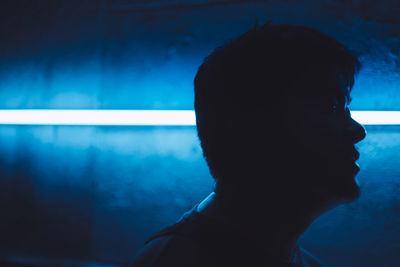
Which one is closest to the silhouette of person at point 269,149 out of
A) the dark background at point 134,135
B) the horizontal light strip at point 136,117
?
the horizontal light strip at point 136,117

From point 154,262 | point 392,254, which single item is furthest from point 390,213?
point 154,262

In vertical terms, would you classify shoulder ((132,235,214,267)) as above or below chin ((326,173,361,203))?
below

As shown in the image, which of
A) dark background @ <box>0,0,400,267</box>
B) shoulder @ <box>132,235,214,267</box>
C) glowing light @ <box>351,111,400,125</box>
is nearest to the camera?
shoulder @ <box>132,235,214,267</box>

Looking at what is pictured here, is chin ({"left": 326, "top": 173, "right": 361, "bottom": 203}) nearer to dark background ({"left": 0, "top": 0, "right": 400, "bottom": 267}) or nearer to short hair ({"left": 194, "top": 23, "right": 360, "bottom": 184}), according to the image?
short hair ({"left": 194, "top": 23, "right": 360, "bottom": 184})

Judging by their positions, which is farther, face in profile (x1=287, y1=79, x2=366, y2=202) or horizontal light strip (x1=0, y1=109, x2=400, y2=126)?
horizontal light strip (x1=0, y1=109, x2=400, y2=126)

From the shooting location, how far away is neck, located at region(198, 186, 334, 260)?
54cm

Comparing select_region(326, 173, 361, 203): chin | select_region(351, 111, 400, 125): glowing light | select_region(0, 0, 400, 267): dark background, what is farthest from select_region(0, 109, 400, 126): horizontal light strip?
select_region(326, 173, 361, 203): chin

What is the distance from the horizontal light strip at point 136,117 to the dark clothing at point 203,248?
38 cm

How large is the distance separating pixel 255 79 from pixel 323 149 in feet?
0.78

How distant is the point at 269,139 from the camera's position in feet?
1.80

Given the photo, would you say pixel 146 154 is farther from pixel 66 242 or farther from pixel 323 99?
pixel 323 99

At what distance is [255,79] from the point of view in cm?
60

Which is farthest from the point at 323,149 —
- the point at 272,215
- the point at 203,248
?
the point at 203,248

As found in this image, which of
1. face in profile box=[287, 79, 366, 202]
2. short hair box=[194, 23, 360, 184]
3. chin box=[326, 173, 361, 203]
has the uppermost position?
short hair box=[194, 23, 360, 184]
